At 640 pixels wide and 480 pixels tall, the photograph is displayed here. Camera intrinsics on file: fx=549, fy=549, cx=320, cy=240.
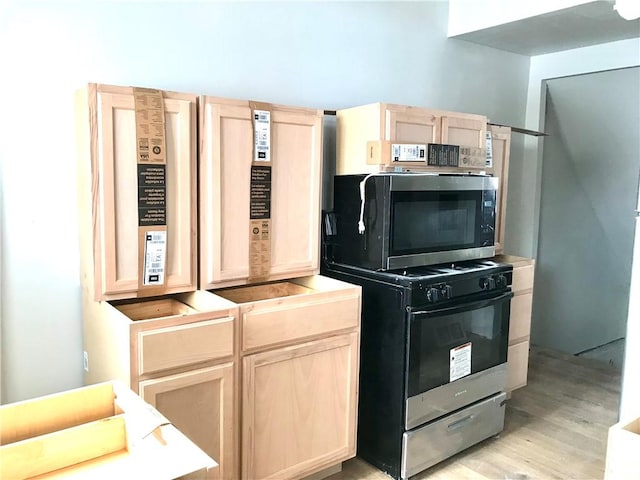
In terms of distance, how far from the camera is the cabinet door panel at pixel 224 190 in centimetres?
210

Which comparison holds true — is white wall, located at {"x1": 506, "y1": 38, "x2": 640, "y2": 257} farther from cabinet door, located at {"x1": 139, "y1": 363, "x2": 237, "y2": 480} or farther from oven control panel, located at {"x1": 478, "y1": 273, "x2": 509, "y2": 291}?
cabinet door, located at {"x1": 139, "y1": 363, "x2": 237, "y2": 480}

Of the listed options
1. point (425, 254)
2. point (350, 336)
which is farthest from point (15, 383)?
point (425, 254)

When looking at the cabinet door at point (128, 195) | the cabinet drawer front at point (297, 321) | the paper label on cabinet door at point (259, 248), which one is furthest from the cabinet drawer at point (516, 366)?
the cabinet door at point (128, 195)

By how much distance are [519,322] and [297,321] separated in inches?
65.8

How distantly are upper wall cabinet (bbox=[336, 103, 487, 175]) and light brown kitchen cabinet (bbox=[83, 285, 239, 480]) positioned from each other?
941 millimetres

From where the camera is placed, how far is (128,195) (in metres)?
1.94

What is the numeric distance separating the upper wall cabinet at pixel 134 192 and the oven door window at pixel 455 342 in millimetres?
1036

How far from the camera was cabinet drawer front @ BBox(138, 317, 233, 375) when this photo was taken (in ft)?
5.93

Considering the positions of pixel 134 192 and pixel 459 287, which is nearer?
pixel 134 192

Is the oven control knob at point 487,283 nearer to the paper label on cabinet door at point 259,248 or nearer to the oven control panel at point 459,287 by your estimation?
the oven control panel at point 459,287

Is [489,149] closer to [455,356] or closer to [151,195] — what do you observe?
[455,356]

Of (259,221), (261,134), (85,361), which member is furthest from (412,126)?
(85,361)

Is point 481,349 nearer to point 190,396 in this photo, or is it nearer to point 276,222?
point 276,222

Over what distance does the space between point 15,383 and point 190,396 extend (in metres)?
0.72
